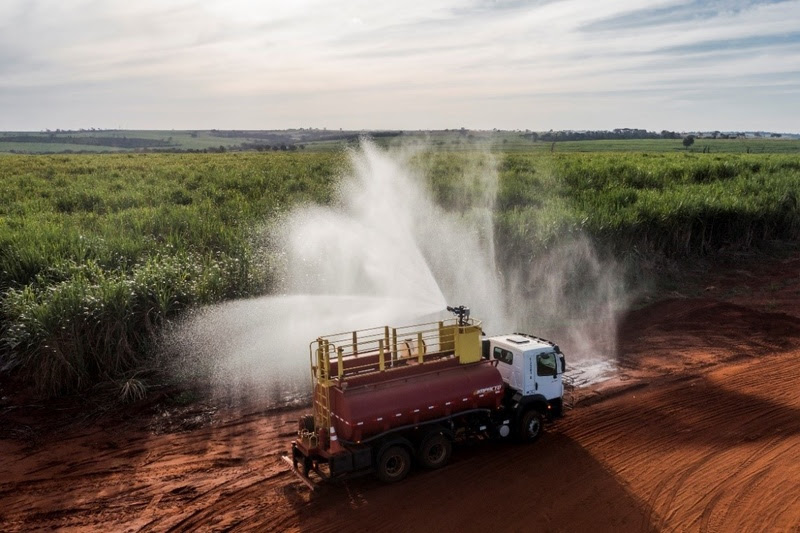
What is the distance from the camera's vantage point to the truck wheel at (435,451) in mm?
11273

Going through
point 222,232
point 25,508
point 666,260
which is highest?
point 222,232

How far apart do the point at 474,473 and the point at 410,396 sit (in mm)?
2146

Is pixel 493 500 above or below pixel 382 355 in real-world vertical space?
below

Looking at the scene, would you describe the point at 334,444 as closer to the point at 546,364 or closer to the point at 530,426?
the point at 530,426

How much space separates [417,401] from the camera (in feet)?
35.8

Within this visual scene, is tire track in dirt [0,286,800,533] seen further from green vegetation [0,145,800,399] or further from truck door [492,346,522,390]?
green vegetation [0,145,800,399]

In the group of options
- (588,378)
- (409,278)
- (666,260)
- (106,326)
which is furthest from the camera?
(666,260)

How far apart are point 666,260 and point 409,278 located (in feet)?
44.6

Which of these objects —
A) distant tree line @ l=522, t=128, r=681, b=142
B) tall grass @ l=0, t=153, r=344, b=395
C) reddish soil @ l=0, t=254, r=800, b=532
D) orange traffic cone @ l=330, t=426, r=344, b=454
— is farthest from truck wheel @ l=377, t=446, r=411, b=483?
distant tree line @ l=522, t=128, r=681, b=142

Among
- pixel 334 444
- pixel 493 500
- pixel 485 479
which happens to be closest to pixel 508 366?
pixel 485 479

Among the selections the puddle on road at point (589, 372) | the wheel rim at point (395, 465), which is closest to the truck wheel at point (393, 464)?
the wheel rim at point (395, 465)

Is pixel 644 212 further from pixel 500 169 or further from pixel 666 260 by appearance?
pixel 500 169

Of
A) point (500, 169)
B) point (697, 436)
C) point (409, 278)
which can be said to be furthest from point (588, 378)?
point (500, 169)

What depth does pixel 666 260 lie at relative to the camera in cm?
2673
